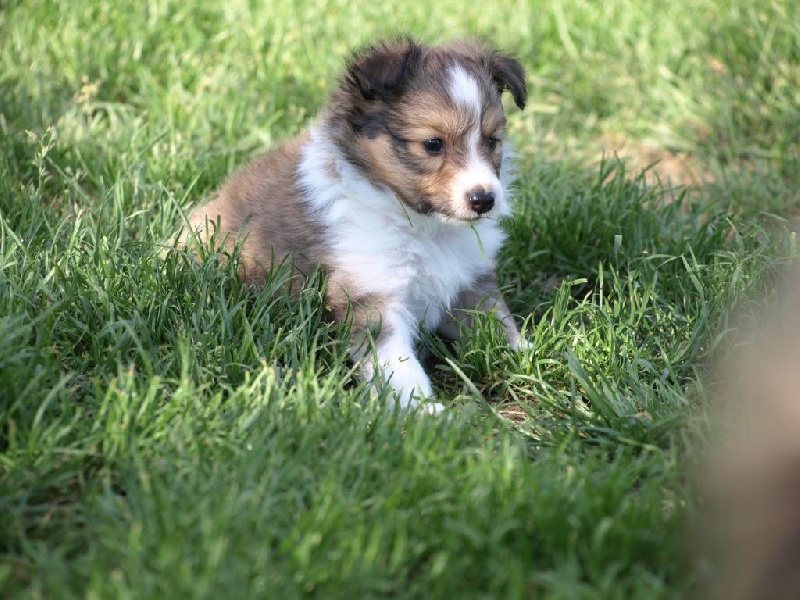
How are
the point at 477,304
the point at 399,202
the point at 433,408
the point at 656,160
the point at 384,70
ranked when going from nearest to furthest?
the point at 433,408, the point at 384,70, the point at 399,202, the point at 477,304, the point at 656,160

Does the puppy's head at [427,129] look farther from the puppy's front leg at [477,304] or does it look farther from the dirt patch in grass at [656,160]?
the dirt patch in grass at [656,160]

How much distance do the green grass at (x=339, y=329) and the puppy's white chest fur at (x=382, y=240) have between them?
0.89 feet

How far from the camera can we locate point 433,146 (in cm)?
412

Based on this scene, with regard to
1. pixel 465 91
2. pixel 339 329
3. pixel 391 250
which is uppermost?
pixel 465 91

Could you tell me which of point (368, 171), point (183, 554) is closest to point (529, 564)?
point (183, 554)

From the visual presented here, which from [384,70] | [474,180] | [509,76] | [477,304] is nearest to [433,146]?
[474,180]

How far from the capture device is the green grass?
286cm

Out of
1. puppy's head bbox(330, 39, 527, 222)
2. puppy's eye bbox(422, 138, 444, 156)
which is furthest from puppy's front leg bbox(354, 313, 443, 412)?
puppy's eye bbox(422, 138, 444, 156)

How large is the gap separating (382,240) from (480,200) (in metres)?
→ 0.49

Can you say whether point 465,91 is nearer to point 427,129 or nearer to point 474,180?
point 427,129

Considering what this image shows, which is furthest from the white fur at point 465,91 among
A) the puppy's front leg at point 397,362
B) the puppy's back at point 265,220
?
the puppy's front leg at point 397,362

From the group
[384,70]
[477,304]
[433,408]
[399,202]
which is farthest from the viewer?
[477,304]

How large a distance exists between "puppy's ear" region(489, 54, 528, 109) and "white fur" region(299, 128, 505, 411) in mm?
636

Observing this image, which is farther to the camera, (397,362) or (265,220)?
(265,220)
